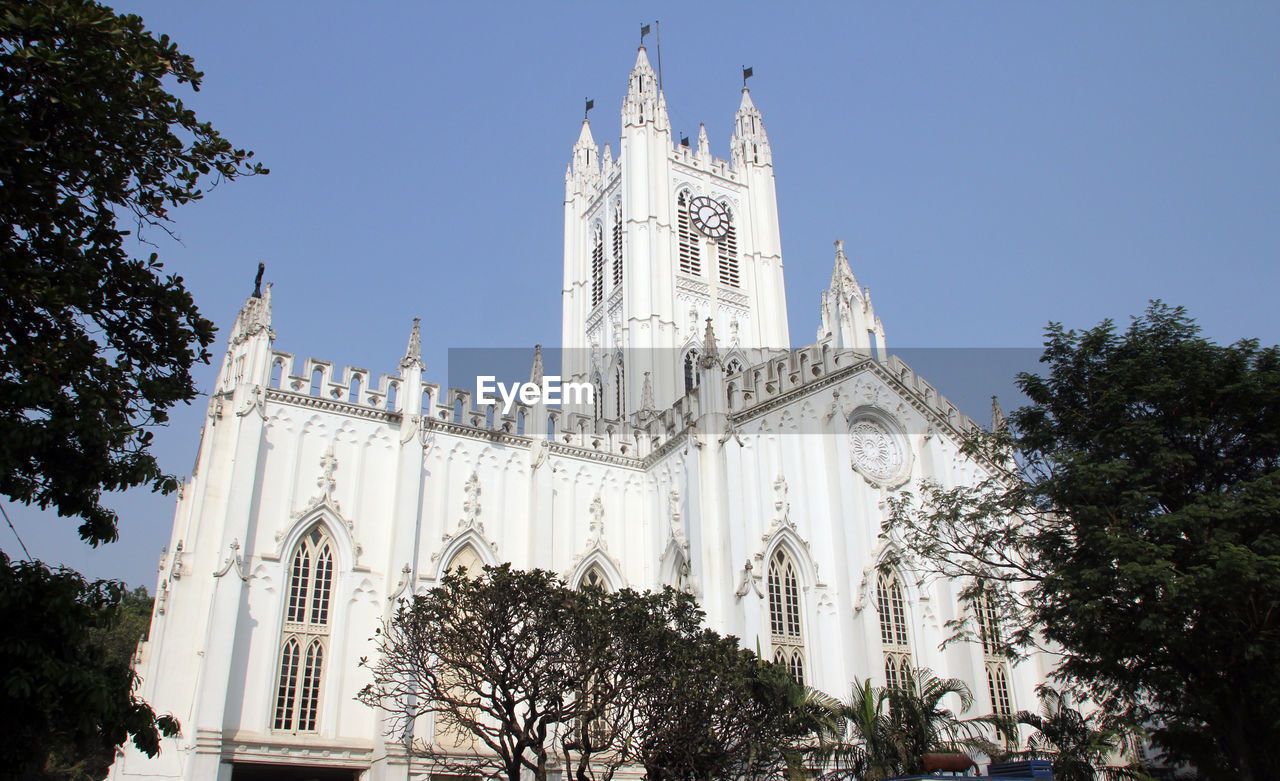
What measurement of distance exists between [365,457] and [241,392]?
4.28m

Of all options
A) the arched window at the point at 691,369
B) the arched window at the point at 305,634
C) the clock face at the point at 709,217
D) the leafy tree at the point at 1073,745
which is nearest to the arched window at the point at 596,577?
the arched window at the point at 305,634

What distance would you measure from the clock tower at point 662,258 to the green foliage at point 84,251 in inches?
1569

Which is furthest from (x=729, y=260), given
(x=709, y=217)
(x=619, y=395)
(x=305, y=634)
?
(x=305, y=634)

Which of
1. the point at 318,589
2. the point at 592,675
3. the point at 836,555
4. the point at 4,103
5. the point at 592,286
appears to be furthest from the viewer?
the point at 592,286

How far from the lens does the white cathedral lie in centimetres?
2747

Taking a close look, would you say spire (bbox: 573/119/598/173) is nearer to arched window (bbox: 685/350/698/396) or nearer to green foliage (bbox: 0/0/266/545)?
arched window (bbox: 685/350/698/396)

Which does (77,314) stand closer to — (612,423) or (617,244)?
(612,423)

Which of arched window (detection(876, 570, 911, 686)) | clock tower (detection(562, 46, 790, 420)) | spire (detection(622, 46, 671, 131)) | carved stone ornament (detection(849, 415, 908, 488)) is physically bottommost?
arched window (detection(876, 570, 911, 686))

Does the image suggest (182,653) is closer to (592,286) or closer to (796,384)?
(796,384)

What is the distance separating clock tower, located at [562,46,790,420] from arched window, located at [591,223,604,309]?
83 mm

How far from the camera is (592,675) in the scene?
72.2ft

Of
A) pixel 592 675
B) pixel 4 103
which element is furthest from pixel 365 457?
pixel 4 103

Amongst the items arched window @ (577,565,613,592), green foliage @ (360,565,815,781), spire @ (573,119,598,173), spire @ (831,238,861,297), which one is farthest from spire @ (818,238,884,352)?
spire @ (573,119,598,173)

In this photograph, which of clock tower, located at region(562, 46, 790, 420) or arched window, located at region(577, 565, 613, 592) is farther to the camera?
clock tower, located at region(562, 46, 790, 420)
